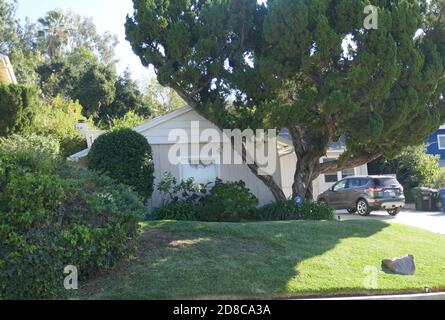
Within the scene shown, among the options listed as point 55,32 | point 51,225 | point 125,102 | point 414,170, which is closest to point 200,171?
point 51,225

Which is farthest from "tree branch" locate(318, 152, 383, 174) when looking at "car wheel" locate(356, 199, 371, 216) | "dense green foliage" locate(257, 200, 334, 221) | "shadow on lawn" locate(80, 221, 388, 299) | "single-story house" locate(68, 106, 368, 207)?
"shadow on lawn" locate(80, 221, 388, 299)

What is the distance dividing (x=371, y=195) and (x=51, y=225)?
589 inches

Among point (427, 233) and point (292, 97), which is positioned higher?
point (292, 97)

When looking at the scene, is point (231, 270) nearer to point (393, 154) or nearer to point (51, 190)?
point (51, 190)

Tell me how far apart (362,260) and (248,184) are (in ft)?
26.0

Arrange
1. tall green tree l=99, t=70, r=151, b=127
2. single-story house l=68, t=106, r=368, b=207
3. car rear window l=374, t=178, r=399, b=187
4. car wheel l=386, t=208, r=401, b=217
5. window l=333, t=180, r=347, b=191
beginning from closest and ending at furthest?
single-story house l=68, t=106, r=368, b=207 → car rear window l=374, t=178, r=399, b=187 → car wheel l=386, t=208, r=401, b=217 → window l=333, t=180, r=347, b=191 → tall green tree l=99, t=70, r=151, b=127

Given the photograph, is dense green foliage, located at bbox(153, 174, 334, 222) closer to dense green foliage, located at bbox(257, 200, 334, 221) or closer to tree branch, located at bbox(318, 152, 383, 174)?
dense green foliage, located at bbox(257, 200, 334, 221)

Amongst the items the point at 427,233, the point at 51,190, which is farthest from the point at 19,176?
the point at 427,233

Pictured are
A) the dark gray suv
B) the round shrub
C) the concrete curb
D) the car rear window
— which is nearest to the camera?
the concrete curb

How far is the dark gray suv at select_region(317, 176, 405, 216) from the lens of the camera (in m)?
19.8

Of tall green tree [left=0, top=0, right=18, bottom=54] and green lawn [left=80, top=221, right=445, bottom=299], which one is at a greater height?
tall green tree [left=0, top=0, right=18, bottom=54]

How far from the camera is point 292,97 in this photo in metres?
14.6

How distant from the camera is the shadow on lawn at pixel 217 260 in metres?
7.30

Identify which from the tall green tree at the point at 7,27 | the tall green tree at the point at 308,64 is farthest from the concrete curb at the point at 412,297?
the tall green tree at the point at 7,27
